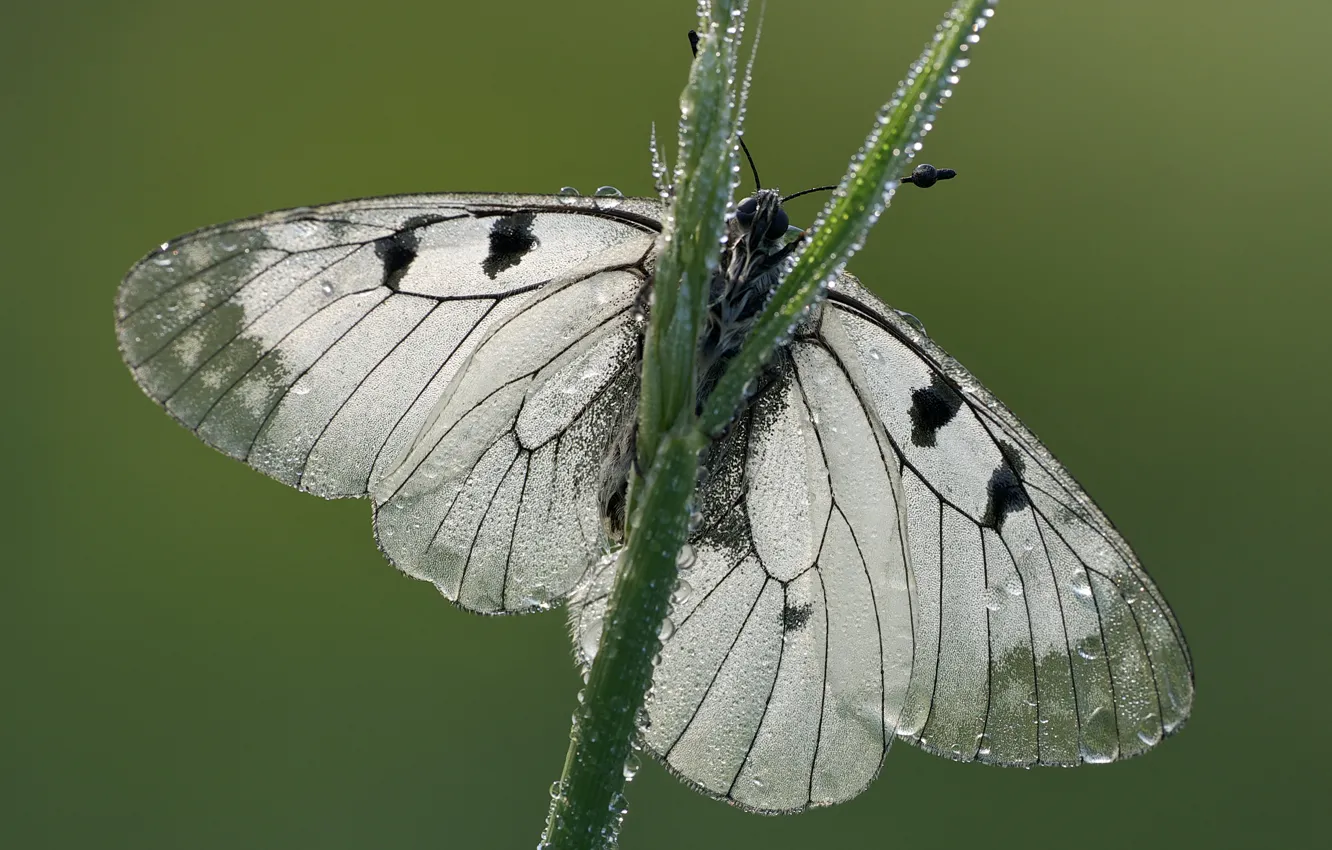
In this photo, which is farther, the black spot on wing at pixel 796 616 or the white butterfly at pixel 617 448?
the black spot on wing at pixel 796 616

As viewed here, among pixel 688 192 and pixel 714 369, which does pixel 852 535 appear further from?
pixel 688 192

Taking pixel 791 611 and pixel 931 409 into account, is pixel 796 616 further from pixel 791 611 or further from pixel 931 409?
pixel 931 409

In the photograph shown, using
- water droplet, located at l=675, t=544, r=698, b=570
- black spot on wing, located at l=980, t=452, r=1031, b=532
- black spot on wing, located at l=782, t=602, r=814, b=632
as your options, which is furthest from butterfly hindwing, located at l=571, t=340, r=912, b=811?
water droplet, located at l=675, t=544, r=698, b=570

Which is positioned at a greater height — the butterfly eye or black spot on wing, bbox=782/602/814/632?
the butterfly eye

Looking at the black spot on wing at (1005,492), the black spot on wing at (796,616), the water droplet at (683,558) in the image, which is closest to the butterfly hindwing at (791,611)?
the black spot on wing at (796,616)

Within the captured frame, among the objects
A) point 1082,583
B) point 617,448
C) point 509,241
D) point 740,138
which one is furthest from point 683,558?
point 1082,583

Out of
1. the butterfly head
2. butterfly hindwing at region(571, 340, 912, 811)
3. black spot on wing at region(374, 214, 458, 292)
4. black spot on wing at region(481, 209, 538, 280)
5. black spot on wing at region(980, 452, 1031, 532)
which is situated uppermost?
the butterfly head

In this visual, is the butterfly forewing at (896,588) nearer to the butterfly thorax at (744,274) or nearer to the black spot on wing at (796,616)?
the black spot on wing at (796,616)

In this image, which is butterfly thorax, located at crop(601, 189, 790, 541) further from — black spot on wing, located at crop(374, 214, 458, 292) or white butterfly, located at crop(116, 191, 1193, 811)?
black spot on wing, located at crop(374, 214, 458, 292)
